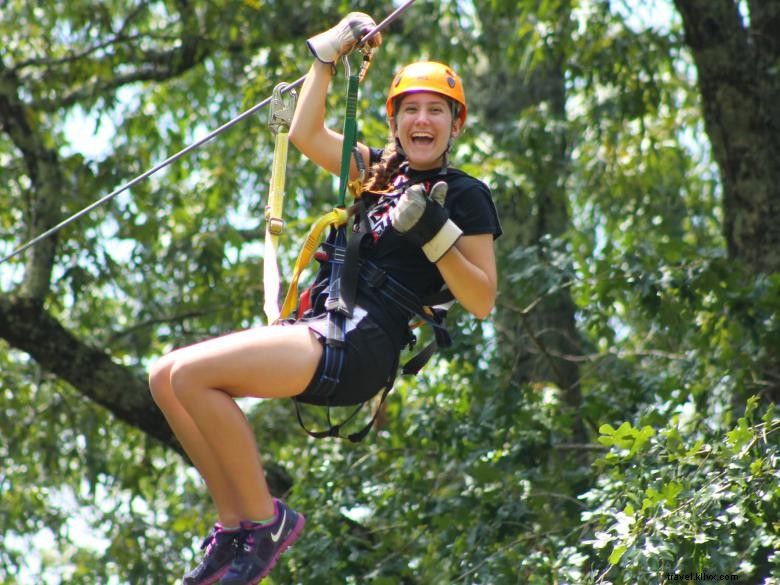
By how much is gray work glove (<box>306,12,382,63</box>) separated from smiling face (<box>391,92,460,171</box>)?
0.79 ft

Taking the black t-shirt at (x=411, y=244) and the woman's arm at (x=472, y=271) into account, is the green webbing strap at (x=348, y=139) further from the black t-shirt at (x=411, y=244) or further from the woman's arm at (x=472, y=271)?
the woman's arm at (x=472, y=271)

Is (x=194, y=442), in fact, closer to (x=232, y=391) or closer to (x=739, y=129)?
(x=232, y=391)

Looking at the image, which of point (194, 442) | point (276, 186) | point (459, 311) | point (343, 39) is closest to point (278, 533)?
point (194, 442)

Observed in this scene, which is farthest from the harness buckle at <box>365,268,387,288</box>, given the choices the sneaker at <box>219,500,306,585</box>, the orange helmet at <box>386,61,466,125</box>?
the sneaker at <box>219,500,306,585</box>

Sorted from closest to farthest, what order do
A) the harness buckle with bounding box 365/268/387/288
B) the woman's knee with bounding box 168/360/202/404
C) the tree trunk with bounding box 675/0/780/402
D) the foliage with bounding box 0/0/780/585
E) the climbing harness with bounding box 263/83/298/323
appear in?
1. the woman's knee with bounding box 168/360/202/404
2. the harness buckle with bounding box 365/268/387/288
3. the climbing harness with bounding box 263/83/298/323
4. the foliage with bounding box 0/0/780/585
5. the tree trunk with bounding box 675/0/780/402

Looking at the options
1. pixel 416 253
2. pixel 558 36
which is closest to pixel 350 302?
pixel 416 253

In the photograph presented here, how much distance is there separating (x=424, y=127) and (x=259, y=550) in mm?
1252

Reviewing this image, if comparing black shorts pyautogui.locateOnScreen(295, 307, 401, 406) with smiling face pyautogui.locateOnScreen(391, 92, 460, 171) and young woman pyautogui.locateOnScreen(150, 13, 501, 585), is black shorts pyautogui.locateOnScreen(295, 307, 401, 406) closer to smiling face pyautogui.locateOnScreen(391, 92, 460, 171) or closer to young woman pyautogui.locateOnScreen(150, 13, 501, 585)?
young woman pyautogui.locateOnScreen(150, 13, 501, 585)

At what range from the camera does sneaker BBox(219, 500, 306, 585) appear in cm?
357

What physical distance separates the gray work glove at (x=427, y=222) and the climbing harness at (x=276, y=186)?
51 cm

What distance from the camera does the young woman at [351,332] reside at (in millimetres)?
3510

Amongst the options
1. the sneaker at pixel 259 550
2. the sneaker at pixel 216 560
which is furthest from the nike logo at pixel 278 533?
the sneaker at pixel 216 560

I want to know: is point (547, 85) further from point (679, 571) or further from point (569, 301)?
point (679, 571)

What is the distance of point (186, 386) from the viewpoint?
3471 millimetres
